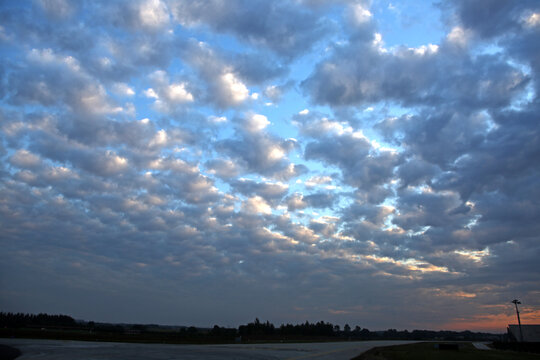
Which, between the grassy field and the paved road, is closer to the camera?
the paved road

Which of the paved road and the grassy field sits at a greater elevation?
the paved road

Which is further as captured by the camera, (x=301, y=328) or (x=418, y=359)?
(x=301, y=328)

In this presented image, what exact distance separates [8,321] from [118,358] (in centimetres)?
11618

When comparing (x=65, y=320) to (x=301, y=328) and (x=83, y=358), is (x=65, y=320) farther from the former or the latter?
(x=83, y=358)

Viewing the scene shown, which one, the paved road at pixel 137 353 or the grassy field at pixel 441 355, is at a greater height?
the paved road at pixel 137 353

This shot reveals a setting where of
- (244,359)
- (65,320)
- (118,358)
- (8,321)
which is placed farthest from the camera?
(65,320)

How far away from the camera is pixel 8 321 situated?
119562 millimetres

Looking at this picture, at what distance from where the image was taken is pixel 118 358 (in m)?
31.2

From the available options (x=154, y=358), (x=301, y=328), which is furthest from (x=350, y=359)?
(x=301, y=328)

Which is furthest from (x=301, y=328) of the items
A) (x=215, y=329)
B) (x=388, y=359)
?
(x=388, y=359)

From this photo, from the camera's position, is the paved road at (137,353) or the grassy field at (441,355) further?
the grassy field at (441,355)

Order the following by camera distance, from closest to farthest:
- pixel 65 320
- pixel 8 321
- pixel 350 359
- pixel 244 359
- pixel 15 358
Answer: pixel 15 358 < pixel 244 359 < pixel 350 359 < pixel 8 321 < pixel 65 320

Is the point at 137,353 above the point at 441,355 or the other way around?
above

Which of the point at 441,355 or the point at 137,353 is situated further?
the point at 441,355
